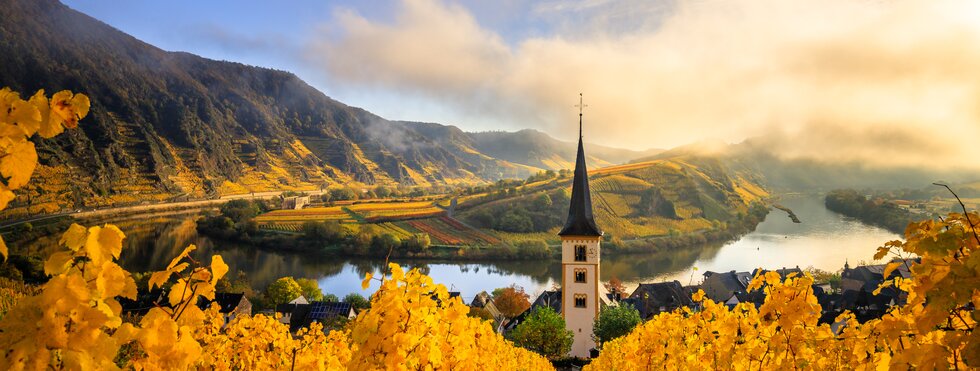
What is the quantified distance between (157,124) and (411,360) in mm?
170779

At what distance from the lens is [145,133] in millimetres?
131500

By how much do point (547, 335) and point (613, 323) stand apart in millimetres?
2878

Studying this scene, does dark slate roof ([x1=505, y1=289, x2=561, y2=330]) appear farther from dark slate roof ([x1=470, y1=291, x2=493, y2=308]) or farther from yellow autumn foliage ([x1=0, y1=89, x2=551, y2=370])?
yellow autumn foliage ([x1=0, y1=89, x2=551, y2=370])

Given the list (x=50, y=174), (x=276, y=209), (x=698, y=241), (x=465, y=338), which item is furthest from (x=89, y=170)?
(x=465, y=338)

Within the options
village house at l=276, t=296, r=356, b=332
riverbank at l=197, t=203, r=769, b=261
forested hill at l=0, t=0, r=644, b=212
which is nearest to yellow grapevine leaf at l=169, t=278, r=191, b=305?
village house at l=276, t=296, r=356, b=332

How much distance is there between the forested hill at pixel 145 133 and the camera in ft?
343

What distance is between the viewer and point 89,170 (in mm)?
103812

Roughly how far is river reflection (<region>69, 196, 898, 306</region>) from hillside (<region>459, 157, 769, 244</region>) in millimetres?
10764

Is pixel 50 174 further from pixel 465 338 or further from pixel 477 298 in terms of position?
pixel 465 338

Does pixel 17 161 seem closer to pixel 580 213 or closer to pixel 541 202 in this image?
pixel 580 213

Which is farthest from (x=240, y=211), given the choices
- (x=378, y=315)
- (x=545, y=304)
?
(x=378, y=315)

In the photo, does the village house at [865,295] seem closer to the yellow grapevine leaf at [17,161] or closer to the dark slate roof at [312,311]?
the dark slate roof at [312,311]

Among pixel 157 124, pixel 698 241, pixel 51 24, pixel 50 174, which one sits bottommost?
pixel 698 241

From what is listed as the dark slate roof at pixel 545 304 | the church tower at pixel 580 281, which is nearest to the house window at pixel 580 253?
the church tower at pixel 580 281
